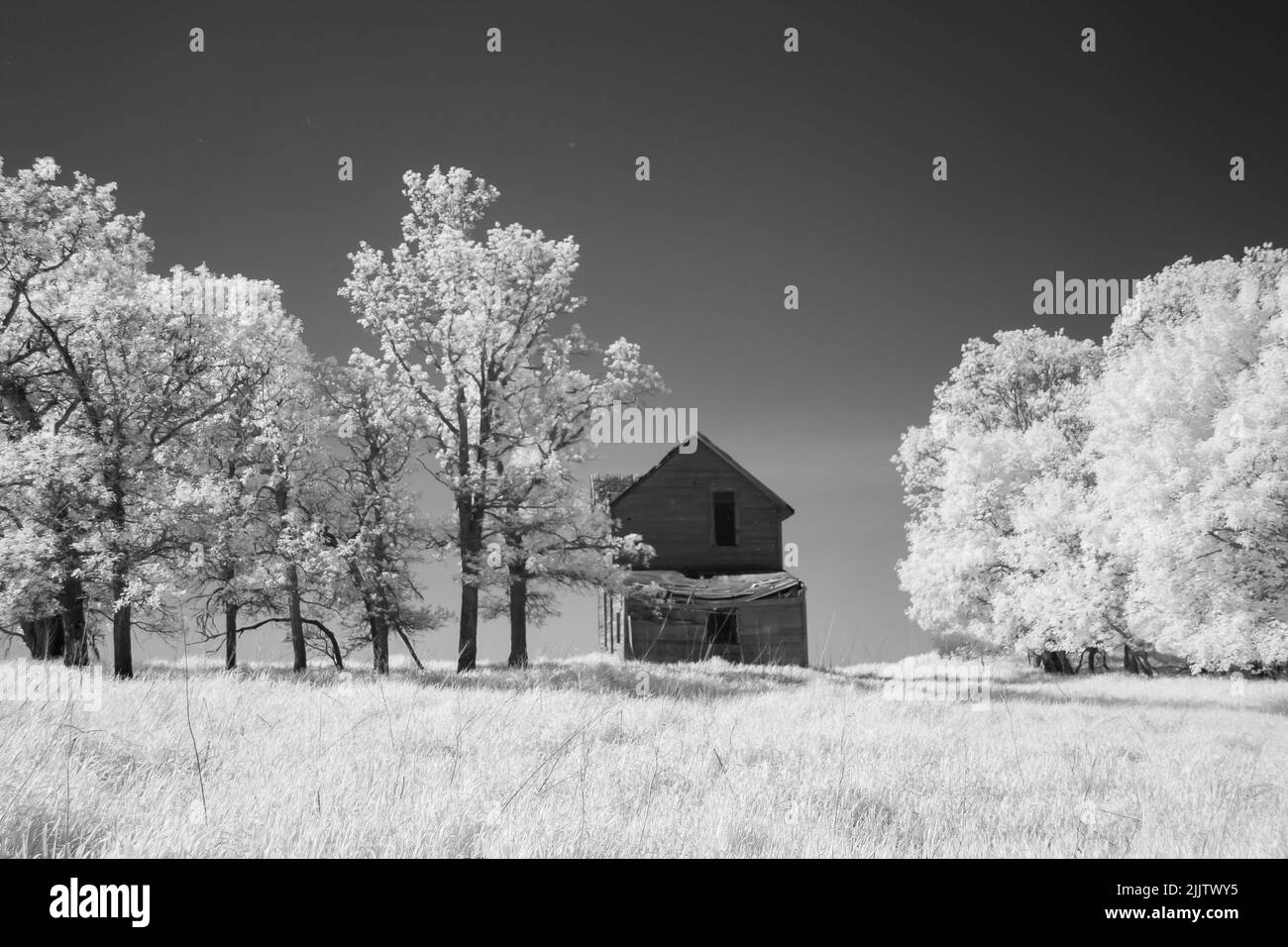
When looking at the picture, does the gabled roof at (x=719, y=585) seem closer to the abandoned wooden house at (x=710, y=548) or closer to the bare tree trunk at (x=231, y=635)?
the abandoned wooden house at (x=710, y=548)

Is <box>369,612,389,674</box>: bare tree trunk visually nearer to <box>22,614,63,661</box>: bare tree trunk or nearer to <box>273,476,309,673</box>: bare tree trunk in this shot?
<box>273,476,309,673</box>: bare tree trunk

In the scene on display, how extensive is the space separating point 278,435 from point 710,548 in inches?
793

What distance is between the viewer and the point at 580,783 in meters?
5.84

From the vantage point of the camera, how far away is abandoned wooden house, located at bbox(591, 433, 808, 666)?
32.4 metres

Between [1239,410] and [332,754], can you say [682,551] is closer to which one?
[1239,410]

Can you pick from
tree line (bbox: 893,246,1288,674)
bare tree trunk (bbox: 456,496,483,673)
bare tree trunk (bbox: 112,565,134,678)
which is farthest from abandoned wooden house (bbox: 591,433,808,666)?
bare tree trunk (bbox: 112,565,134,678)

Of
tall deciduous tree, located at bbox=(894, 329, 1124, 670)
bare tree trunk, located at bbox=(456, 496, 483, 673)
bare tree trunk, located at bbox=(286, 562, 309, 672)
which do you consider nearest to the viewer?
bare tree trunk, located at bbox=(286, 562, 309, 672)

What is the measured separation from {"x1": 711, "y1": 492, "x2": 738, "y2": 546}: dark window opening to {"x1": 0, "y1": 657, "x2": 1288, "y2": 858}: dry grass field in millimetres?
23951

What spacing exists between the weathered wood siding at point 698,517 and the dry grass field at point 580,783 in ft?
77.0

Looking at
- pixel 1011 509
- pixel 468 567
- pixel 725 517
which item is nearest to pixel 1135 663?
pixel 1011 509

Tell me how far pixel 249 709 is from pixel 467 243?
53.5 ft

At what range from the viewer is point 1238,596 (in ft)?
56.7

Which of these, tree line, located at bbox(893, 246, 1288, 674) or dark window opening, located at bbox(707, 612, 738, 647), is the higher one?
tree line, located at bbox(893, 246, 1288, 674)

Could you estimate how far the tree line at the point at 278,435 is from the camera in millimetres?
17516
